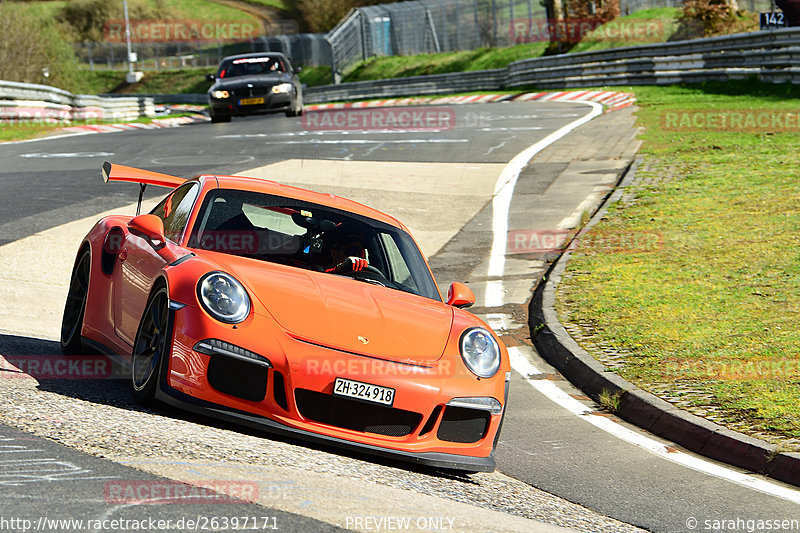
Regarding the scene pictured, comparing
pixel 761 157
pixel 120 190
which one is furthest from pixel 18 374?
pixel 761 157

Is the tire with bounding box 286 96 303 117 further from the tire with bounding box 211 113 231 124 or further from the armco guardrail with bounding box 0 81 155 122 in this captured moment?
the armco guardrail with bounding box 0 81 155 122

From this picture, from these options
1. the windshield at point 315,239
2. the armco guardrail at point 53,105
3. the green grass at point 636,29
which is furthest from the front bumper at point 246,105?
the windshield at point 315,239

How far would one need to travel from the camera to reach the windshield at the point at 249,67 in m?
28.1

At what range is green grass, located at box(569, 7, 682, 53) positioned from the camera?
39353 millimetres

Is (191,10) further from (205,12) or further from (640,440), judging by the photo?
(640,440)

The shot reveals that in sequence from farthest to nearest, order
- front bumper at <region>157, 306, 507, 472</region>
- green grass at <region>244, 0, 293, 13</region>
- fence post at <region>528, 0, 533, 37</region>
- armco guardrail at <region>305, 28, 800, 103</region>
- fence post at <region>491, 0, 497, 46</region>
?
green grass at <region>244, 0, 293, 13</region>, fence post at <region>491, 0, 497, 46</region>, fence post at <region>528, 0, 533, 37</region>, armco guardrail at <region>305, 28, 800, 103</region>, front bumper at <region>157, 306, 507, 472</region>

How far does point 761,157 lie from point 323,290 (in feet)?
43.9

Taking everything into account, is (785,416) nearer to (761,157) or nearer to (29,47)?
(761,157)

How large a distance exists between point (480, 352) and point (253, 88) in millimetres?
22319

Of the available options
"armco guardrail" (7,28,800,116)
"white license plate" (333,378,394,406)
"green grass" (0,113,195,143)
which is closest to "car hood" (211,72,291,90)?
"green grass" (0,113,195,143)

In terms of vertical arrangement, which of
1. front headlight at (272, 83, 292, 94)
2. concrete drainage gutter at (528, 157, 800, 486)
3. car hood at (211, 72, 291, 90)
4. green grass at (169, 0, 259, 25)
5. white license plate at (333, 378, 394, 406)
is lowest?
concrete drainage gutter at (528, 157, 800, 486)

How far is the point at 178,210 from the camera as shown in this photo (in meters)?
6.81

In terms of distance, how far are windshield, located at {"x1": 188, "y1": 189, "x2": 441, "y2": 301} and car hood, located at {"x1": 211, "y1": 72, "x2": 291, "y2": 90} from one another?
20.8m

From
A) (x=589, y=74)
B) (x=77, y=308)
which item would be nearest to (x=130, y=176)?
(x=77, y=308)
